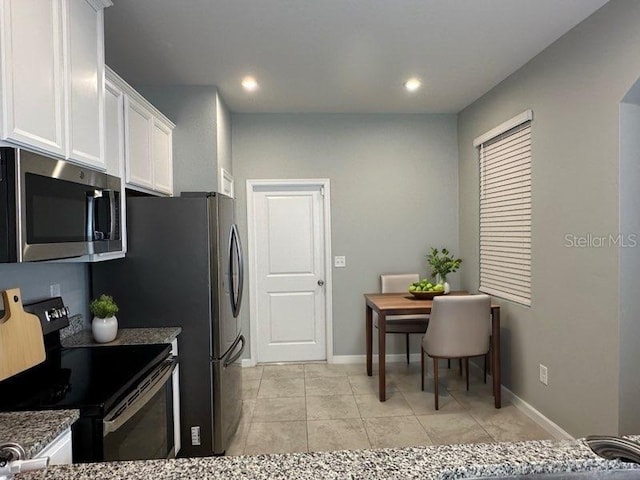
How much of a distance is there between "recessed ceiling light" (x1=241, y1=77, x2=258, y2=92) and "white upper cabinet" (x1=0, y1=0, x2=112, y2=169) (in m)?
1.33

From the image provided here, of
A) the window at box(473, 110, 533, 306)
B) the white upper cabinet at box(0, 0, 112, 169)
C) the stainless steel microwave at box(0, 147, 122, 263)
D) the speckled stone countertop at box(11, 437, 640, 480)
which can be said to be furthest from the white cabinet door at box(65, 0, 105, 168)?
the window at box(473, 110, 533, 306)

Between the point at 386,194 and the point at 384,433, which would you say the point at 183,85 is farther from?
the point at 384,433

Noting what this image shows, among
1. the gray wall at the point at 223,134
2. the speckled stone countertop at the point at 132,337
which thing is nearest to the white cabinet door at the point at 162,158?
the gray wall at the point at 223,134

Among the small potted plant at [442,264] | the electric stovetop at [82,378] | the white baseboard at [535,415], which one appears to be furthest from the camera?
the small potted plant at [442,264]

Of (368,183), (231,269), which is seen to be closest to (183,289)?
(231,269)

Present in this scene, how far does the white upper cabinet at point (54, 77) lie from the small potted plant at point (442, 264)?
9.62 feet

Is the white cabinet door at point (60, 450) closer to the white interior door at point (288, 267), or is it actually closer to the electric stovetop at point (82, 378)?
the electric stovetop at point (82, 378)

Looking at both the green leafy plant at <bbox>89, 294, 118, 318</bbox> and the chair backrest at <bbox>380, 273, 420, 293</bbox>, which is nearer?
the green leafy plant at <bbox>89, 294, 118, 318</bbox>

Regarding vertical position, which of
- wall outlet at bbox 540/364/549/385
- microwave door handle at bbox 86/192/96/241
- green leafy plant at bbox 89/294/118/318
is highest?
microwave door handle at bbox 86/192/96/241

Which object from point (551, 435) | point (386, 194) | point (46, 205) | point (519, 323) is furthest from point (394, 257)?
point (46, 205)

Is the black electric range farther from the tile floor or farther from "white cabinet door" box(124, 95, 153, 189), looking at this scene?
the tile floor

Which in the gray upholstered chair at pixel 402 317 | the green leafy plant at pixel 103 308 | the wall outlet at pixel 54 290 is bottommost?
the gray upholstered chair at pixel 402 317

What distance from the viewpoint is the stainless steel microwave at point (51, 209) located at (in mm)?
1262

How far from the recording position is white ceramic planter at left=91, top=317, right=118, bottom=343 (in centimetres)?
211
